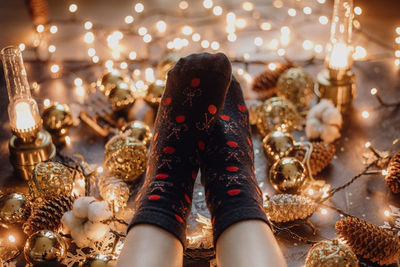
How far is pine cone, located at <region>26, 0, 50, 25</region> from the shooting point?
1.59 m

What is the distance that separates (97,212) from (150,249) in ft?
0.78

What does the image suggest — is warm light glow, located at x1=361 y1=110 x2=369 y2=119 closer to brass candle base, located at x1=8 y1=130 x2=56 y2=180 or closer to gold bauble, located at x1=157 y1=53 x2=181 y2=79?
gold bauble, located at x1=157 y1=53 x2=181 y2=79

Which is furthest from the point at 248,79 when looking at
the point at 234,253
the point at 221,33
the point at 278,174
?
the point at 234,253

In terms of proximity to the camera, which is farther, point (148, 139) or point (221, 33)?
point (221, 33)

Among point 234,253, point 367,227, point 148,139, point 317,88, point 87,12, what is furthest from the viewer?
point 87,12

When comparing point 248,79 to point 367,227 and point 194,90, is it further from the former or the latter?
point 367,227

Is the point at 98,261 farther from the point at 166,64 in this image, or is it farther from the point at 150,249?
the point at 166,64

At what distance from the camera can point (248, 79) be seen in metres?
1.36

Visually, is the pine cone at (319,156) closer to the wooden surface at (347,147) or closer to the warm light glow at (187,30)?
the wooden surface at (347,147)

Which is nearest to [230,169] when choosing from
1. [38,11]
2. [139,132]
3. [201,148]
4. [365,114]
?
[201,148]

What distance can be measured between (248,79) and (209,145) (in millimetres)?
457

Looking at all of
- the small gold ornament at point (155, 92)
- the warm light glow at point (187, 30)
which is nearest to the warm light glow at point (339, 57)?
the small gold ornament at point (155, 92)

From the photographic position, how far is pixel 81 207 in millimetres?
890

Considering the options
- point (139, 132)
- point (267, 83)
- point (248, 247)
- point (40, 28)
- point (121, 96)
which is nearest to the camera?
point (248, 247)
